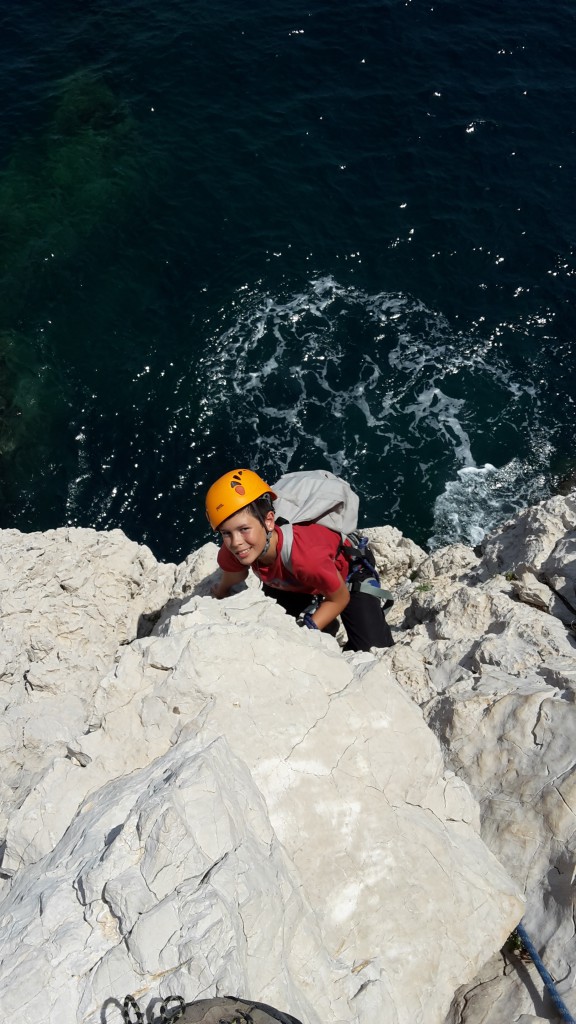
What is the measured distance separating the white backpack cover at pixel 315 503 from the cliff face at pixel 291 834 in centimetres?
86

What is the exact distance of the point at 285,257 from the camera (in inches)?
853

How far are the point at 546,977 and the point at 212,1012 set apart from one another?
260 centimetres

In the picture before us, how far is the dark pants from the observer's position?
29.5 ft

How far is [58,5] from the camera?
29.2 metres

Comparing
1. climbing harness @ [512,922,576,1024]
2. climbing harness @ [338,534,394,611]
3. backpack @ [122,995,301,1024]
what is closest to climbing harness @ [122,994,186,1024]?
backpack @ [122,995,301,1024]

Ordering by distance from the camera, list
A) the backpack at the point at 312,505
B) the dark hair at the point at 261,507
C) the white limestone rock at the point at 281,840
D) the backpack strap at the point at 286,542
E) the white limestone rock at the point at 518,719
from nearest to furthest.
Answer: the white limestone rock at the point at 281,840 → the white limestone rock at the point at 518,719 → the dark hair at the point at 261,507 → the backpack strap at the point at 286,542 → the backpack at the point at 312,505

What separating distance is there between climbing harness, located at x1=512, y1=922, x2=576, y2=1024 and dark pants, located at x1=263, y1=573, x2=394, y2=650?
3697mm

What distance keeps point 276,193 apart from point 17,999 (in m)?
22.4

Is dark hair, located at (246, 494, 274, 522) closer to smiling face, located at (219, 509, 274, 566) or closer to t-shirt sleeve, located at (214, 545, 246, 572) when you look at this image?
smiling face, located at (219, 509, 274, 566)

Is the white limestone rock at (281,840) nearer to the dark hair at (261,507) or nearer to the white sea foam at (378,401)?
the dark hair at (261,507)

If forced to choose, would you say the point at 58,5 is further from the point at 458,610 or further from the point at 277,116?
the point at 458,610

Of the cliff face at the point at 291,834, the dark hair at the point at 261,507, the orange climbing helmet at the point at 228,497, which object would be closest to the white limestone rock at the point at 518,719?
the cliff face at the point at 291,834

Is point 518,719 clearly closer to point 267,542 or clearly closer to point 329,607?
point 329,607

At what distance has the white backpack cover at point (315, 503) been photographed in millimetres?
7676
